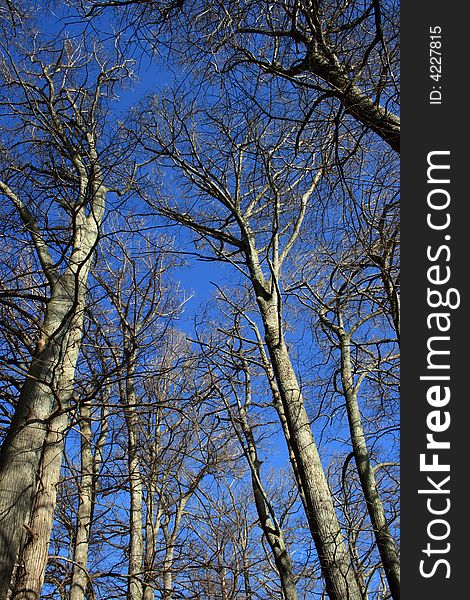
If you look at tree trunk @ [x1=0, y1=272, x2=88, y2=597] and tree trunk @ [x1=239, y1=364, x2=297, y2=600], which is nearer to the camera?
tree trunk @ [x1=0, y1=272, x2=88, y2=597]

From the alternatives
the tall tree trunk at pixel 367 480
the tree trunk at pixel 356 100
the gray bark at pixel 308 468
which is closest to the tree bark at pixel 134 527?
the gray bark at pixel 308 468

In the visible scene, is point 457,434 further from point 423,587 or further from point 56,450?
point 56,450

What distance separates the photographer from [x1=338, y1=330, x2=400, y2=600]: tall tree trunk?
5000 mm

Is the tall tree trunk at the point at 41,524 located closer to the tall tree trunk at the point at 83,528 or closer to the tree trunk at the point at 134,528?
the tall tree trunk at the point at 83,528

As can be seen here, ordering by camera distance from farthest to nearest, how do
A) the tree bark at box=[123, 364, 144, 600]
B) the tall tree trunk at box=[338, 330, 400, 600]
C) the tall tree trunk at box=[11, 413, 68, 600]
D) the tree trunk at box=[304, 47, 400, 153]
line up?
the tree bark at box=[123, 364, 144, 600], the tall tree trunk at box=[338, 330, 400, 600], the tall tree trunk at box=[11, 413, 68, 600], the tree trunk at box=[304, 47, 400, 153]

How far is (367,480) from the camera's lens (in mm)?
5668

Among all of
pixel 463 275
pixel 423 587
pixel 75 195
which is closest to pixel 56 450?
pixel 75 195

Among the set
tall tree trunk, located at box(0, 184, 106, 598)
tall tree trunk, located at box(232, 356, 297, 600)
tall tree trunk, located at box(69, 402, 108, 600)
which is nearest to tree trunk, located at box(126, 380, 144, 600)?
tall tree trunk, located at box(69, 402, 108, 600)

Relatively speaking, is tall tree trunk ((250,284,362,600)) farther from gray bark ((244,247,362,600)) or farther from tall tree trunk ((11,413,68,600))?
tall tree trunk ((11,413,68,600))

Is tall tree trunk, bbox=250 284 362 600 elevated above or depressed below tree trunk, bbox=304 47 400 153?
below

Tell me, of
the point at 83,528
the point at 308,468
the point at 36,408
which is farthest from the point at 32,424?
the point at 83,528

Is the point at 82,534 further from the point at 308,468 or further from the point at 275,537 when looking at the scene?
the point at 308,468

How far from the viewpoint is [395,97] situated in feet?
10.2

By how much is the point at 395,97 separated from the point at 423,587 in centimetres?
232
